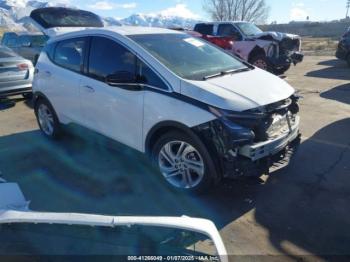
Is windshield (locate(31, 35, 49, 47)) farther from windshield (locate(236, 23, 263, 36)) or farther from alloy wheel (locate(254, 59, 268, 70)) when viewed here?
alloy wheel (locate(254, 59, 268, 70))

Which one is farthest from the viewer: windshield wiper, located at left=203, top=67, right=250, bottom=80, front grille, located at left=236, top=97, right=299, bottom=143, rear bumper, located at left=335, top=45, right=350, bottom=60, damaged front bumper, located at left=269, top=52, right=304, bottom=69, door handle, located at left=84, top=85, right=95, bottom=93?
rear bumper, located at left=335, top=45, right=350, bottom=60

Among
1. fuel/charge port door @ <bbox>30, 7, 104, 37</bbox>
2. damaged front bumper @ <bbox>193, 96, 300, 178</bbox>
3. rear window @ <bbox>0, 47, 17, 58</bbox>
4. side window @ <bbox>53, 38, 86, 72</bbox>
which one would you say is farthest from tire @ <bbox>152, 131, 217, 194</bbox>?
rear window @ <bbox>0, 47, 17, 58</bbox>

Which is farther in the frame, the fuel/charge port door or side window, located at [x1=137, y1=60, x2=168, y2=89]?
the fuel/charge port door

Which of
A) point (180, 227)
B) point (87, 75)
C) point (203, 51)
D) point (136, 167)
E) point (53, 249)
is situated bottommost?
point (136, 167)

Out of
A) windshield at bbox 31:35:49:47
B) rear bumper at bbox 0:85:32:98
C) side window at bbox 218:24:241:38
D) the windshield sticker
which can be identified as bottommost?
rear bumper at bbox 0:85:32:98

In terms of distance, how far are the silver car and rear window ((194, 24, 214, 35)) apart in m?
7.58

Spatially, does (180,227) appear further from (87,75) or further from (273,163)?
(87,75)

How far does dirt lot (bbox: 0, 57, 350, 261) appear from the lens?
3254mm

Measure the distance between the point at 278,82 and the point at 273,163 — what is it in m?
1.03

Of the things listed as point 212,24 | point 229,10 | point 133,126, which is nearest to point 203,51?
point 133,126

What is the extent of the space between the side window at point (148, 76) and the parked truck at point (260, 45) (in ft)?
28.5

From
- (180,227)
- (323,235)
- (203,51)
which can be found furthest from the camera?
(203,51)

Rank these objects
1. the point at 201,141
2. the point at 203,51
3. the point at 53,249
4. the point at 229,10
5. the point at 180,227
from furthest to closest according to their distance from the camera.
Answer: the point at 229,10 < the point at 203,51 < the point at 201,141 < the point at 53,249 < the point at 180,227

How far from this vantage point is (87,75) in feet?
15.8
